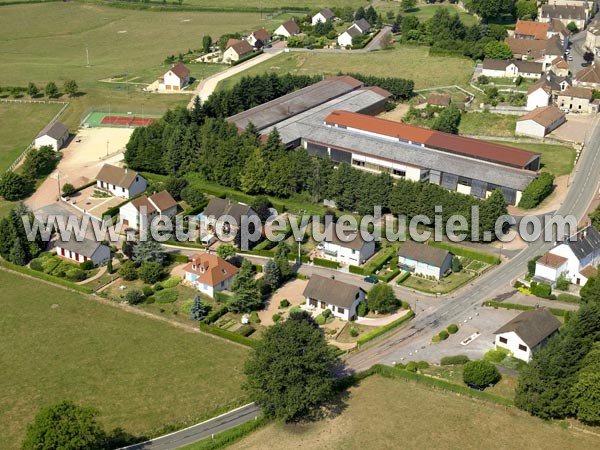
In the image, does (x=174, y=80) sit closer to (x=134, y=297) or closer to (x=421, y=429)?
(x=134, y=297)

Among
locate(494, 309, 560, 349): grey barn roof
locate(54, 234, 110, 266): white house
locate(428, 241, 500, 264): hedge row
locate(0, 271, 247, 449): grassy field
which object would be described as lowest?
locate(0, 271, 247, 449): grassy field

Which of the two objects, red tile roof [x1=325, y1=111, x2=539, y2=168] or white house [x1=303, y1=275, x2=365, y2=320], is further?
red tile roof [x1=325, y1=111, x2=539, y2=168]

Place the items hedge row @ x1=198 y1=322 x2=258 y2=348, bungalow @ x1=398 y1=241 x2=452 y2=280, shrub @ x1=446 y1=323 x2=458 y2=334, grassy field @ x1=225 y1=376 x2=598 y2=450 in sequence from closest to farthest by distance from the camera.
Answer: grassy field @ x1=225 y1=376 x2=598 y2=450, hedge row @ x1=198 y1=322 x2=258 y2=348, shrub @ x1=446 y1=323 x2=458 y2=334, bungalow @ x1=398 y1=241 x2=452 y2=280

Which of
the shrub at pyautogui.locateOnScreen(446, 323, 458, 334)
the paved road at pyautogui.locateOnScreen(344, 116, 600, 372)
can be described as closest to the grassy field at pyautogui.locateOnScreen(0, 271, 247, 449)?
the paved road at pyautogui.locateOnScreen(344, 116, 600, 372)

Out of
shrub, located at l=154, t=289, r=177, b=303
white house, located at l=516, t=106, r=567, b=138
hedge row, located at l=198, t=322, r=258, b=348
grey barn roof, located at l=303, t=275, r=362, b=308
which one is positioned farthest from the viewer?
white house, located at l=516, t=106, r=567, b=138

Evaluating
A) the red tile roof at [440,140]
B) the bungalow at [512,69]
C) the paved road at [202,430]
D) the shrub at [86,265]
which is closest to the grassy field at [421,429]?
the paved road at [202,430]

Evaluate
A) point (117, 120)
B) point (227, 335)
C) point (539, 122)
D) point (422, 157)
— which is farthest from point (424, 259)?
point (117, 120)

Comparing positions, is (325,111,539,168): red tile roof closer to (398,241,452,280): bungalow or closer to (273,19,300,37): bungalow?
(398,241,452,280): bungalow

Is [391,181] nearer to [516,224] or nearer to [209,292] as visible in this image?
[516,224]
